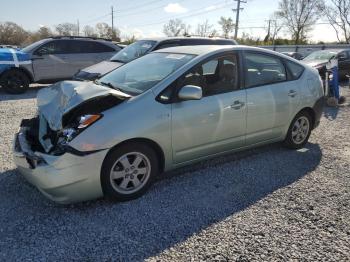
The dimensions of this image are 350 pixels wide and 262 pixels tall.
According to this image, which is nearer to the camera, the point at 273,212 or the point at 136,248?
the point at 136,248

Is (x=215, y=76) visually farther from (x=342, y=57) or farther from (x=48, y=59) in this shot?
(x=342, y=57)

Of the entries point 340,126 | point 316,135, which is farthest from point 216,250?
point 340,126

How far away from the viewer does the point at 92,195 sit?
142 inches

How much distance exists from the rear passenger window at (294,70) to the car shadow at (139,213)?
4.27 feet

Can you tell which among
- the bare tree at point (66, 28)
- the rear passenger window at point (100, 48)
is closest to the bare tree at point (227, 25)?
the bare tree at point (66, 28)

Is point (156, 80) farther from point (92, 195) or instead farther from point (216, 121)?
point (92, 195)

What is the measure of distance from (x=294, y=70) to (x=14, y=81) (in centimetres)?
805

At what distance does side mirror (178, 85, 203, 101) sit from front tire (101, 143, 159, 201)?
665 mm

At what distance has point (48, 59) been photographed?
11.1m

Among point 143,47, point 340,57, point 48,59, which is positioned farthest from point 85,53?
point 340,57

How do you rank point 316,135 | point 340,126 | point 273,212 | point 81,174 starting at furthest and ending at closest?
point 340,126 → point 316,135 → point 273,212 → point 81,174

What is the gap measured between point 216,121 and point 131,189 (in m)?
1.28

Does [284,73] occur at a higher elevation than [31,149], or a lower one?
higher

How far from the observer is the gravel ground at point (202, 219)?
9.87ft
